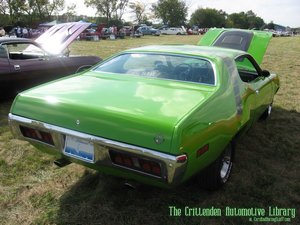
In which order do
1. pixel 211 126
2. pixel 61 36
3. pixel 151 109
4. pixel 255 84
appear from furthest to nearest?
pixel 61 36 → pixel 255 84 → pixel 211 126 → pixel 151 109

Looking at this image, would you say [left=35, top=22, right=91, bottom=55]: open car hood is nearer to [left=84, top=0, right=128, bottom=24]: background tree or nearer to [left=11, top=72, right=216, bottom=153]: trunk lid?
[left=11, top=72, right=216, bottom=153]: trunk lid

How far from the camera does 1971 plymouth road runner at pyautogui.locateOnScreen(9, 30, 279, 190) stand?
2.22m

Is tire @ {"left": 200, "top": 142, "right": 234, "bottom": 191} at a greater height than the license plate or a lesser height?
lesser

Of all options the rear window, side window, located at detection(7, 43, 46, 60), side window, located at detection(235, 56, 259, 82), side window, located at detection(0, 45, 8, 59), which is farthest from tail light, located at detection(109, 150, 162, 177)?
the rear window

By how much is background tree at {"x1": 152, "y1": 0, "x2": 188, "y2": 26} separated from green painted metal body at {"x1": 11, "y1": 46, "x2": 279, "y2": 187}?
81688 mm

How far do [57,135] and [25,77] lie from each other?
3.65 m

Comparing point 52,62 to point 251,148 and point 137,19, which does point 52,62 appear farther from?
point 137,19

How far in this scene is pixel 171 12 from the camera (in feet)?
268

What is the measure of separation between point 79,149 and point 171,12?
8345 cm

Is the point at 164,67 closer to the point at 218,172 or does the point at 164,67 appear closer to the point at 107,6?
the point at 218,172

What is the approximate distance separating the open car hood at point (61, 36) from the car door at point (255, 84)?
156 inches

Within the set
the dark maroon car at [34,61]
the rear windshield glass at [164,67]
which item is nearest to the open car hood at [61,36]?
the dark maroon car at [34,61]

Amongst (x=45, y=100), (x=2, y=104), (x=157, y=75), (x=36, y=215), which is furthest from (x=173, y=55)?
(x=2, y=104)

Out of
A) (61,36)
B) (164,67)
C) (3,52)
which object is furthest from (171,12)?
(164,67)
